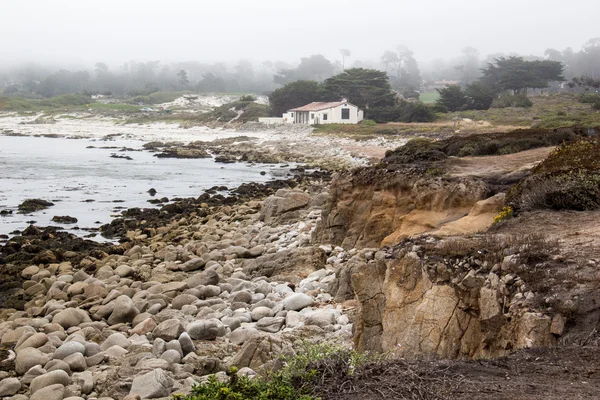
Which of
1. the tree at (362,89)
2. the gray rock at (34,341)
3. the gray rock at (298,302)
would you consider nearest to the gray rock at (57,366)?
the gray rock at (34,341)

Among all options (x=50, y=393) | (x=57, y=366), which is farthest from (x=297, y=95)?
(x=50, y=393)

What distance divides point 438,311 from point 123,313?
6383mm

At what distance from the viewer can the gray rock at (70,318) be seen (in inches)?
412

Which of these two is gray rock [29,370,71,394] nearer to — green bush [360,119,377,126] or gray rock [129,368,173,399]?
gray rock [129,368,173,399]

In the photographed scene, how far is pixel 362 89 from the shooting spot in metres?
76.2

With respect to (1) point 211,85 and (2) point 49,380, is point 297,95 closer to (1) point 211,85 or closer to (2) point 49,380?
(2) point 49,380

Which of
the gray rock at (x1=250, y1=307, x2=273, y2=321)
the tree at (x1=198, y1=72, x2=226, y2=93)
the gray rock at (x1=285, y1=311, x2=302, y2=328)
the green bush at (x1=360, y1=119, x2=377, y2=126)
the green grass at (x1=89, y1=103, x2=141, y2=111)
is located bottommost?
the gray rock at (x1=250, y1=307, x2=273, y2=321)

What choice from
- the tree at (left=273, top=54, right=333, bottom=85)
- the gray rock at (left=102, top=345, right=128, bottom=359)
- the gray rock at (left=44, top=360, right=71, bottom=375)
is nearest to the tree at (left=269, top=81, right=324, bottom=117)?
the gray rock at (left=102, top=345, right=128, bottom=359)

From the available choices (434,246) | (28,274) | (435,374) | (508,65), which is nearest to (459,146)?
(434,246)

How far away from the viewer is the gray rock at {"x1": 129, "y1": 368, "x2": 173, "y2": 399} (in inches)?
281

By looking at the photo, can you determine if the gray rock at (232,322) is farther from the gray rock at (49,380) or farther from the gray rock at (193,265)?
the gray rock at (193,265)

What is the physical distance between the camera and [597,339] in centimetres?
509

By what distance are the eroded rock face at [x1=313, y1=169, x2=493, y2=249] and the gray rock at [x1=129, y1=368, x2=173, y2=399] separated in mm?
5710

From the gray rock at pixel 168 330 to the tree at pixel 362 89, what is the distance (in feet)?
215
